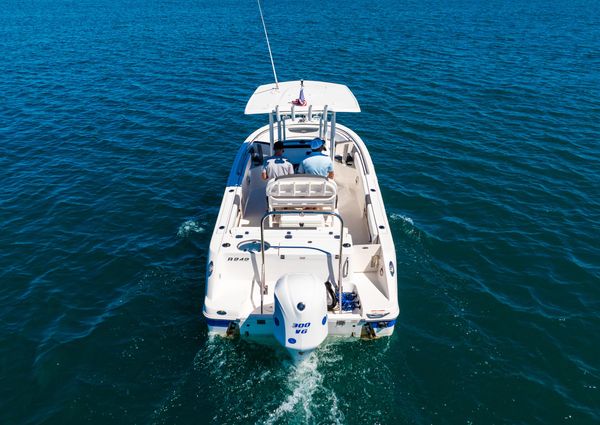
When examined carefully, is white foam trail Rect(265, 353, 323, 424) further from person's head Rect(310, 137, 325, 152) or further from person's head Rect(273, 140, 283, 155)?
person's head Rect(310, 137, 325, 152)

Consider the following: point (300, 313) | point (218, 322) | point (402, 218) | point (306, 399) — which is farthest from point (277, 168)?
point (306, 399)

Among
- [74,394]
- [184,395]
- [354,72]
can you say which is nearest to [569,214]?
[184,395]

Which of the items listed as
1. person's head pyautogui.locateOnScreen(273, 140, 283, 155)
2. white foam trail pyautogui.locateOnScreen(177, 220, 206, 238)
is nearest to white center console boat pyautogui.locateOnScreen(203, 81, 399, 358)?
person's head pyautogui.locateOnScreen(273, 140, 283, 155)

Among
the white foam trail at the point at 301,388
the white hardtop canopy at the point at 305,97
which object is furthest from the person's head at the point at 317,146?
the white foam trail at the point at 301,388

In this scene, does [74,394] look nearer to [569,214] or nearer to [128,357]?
[128,357]

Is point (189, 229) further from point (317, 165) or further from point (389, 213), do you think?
point (389, 213)

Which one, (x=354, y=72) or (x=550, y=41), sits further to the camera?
(x=550, y=41)

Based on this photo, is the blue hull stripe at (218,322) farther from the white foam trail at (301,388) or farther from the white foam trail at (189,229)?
the white foam trail at (189,229)
